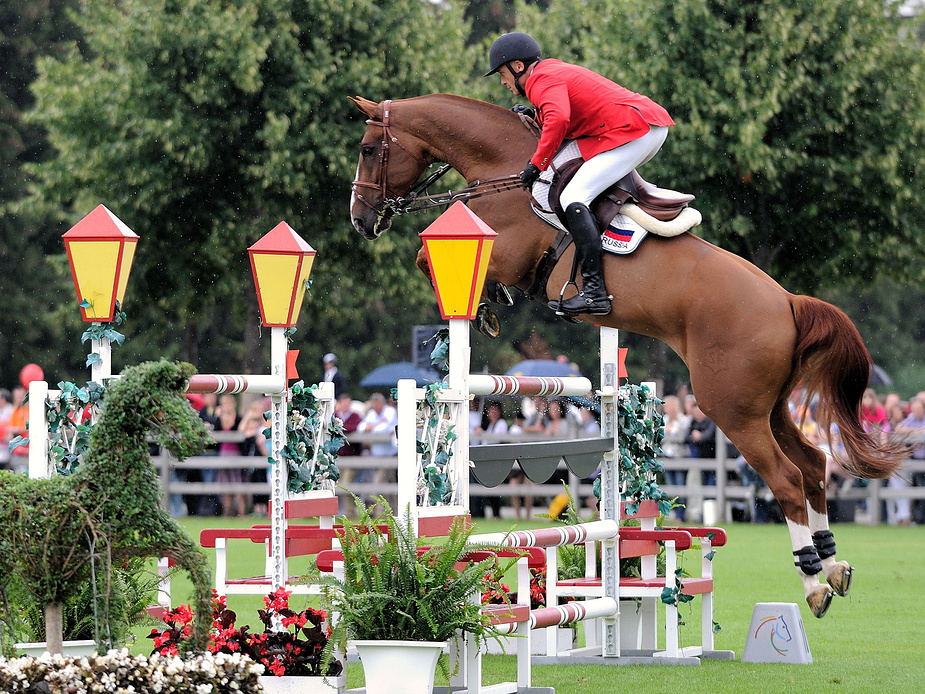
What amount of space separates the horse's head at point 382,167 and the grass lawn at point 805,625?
2370mm

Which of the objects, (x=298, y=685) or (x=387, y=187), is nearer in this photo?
(x=298, y=685)

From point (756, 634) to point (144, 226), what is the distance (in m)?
11.3

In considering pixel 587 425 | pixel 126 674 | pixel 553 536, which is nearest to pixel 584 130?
pixel 553 536

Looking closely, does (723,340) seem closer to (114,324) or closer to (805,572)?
(805,572)

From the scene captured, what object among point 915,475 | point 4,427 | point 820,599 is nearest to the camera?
point 820,599

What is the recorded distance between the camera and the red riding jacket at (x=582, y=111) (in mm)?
6117

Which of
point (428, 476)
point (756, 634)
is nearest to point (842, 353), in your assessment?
point (756, 634)

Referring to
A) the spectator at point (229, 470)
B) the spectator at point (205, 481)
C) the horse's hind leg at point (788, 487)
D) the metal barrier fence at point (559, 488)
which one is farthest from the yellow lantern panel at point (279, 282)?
the spectator at point (205, 481)

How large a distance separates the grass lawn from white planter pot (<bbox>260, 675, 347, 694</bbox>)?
984mm

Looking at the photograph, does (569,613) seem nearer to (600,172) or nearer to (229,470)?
(600,172)

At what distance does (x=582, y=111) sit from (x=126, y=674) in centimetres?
364

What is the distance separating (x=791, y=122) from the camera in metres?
15.7

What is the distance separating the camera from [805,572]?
227 inches

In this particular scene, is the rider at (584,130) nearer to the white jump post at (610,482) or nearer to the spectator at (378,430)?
the white jump post at (610,482)
